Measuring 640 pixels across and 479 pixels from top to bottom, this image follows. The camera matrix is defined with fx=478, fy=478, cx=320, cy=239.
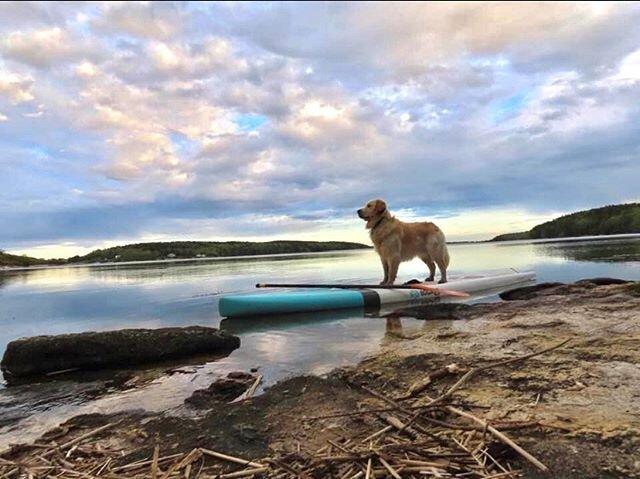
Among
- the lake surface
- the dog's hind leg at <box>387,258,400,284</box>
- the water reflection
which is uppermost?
the dog's hind leg at <box>387,258,400,284</box>

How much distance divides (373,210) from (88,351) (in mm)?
8011

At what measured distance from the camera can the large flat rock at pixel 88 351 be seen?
7.04 metres

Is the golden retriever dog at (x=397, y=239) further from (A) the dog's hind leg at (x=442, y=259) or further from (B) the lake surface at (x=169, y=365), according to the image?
(B) the lake surface at (x=169, y=365)

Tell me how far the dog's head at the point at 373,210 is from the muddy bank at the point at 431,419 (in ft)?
22.3

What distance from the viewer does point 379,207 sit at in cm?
1298

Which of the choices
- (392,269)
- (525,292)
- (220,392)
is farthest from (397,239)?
(220,392)

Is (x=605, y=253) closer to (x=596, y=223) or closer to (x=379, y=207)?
(x=379, y=207)

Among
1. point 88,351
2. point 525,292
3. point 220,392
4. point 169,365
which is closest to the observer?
point 220,392

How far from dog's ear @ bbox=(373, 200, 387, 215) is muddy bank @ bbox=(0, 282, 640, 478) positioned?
6.84 m

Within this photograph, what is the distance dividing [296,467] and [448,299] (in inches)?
399

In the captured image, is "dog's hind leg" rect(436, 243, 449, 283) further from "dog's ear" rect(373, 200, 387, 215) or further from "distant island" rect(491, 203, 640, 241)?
"distant island" rect(491, 203, 640, 241)

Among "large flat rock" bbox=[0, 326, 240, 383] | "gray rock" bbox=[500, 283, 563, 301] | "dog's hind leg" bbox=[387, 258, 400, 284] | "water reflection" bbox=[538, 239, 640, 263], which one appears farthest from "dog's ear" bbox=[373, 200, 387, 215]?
"water reflection" bbox=[538, 239, 640, 263]

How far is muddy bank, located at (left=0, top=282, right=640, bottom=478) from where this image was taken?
109 inches

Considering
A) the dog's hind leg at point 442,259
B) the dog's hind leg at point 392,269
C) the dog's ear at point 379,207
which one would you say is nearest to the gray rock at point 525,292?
the dog's hind leg at point 442,259
